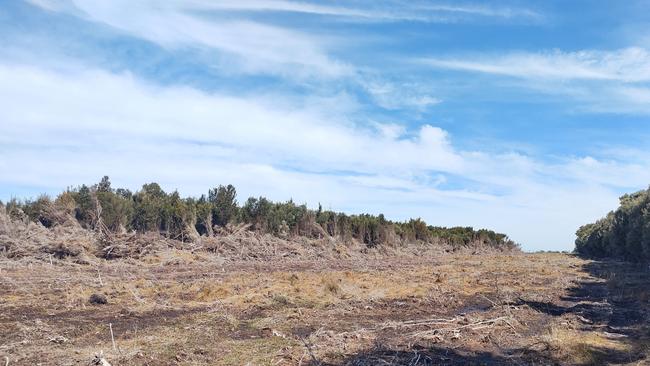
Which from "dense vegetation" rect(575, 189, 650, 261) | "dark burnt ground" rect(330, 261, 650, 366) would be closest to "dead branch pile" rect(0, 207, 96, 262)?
"dark burnt ground" rect(330, 261, 650, 366)

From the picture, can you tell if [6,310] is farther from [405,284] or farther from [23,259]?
[405,284]

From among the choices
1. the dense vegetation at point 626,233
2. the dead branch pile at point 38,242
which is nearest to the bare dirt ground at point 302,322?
the dead branch pile at point 38,242

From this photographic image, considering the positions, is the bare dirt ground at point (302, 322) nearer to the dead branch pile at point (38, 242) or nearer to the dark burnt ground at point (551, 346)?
the dark burnt ground at point (551, 346)

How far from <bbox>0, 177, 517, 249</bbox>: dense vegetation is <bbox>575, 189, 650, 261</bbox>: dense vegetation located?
1772 centimetres

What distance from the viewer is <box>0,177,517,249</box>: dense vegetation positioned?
3020cm

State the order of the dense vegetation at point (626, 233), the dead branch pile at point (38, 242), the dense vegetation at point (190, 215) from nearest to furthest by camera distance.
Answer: the dead branch pile at point (38, 242), the dense vegetation at point (190, 215), the dense vegetation at point (626, 233)

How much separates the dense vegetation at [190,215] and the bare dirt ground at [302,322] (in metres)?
10.5

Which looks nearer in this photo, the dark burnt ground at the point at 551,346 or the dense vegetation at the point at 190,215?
the dark burnt ground at the point at 551,346

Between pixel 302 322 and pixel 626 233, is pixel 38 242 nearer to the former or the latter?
pixel 302 322

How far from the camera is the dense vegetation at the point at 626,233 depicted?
3281 cm

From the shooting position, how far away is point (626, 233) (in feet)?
135

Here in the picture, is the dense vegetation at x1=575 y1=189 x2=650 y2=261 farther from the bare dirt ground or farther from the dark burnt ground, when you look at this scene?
the dark burnt ground

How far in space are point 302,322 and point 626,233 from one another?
3737cm

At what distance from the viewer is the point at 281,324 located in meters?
11.5
